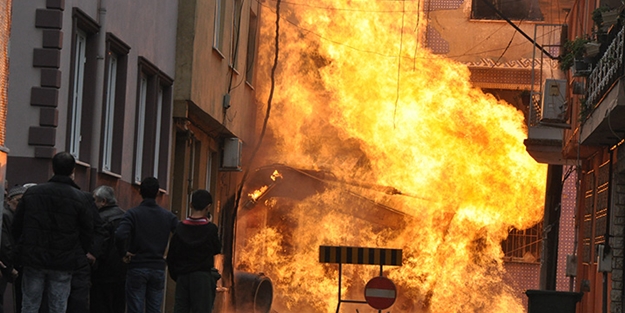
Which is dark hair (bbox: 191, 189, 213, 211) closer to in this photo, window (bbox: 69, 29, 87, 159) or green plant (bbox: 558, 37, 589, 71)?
window (bbox: 69, 29, 87, 159)

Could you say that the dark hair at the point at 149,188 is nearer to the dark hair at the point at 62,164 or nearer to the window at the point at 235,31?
the dark hair at the point at 62,164

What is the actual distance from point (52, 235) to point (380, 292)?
28.7 ft

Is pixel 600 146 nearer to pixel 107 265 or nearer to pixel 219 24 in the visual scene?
pixel 219 24

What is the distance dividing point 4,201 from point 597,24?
9494mm

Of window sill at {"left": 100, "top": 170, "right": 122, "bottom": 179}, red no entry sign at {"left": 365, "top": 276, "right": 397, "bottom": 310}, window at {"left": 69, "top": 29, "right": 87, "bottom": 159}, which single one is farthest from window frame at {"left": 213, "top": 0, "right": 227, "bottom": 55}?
window at {"left": 69, "top": 29, "right": 87, "bottom": 159}

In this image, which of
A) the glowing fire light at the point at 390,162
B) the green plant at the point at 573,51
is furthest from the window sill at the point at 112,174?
the glowing fire light at the point at 390,162

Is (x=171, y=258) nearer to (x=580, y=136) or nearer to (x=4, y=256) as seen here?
(x=4, y=256)

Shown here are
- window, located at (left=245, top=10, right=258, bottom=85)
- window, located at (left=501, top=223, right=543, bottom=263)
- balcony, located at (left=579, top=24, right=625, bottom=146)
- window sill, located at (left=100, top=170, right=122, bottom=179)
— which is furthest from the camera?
window, located at (left=501, top=223, right=543, bottom=263)

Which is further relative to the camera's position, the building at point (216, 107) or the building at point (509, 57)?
the building at point (509, 57)

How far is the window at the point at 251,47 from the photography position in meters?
27.3

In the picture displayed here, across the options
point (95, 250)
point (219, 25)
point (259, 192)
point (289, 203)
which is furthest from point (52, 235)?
point (289, 203)

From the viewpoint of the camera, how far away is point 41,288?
35.1ft

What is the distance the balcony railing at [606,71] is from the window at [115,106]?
6309 millimetres

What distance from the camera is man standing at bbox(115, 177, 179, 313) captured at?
12.4 metres
